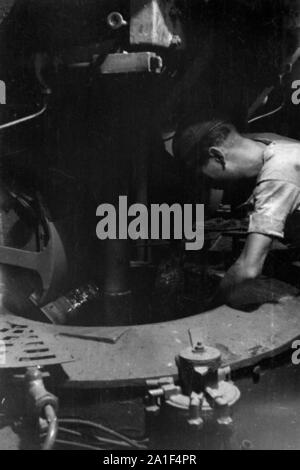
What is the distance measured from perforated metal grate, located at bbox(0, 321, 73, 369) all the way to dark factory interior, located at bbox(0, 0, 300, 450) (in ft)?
0.04

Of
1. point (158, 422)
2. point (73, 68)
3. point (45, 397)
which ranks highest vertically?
point (73, 68)

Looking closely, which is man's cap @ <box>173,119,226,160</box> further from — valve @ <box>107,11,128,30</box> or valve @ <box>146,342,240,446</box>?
valve @ <box>146,342,240,446</box>

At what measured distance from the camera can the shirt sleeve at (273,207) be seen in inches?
119

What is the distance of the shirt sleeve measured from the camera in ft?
9.94

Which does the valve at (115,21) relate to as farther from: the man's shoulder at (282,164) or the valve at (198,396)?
the valve at (198,396)

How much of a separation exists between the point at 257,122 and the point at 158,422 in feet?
13.0

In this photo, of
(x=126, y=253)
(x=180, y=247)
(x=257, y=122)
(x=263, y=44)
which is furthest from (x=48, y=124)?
(x=257, y=122)

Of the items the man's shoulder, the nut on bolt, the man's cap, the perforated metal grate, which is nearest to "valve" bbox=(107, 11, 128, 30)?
the man's cap

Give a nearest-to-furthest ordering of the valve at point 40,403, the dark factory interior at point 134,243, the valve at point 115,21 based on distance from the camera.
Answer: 1. the valve at point 40,403
2. the dark factory interior at point 134,243
3. the valve at point 115,21

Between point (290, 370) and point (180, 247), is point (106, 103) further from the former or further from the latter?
point (290, 370)

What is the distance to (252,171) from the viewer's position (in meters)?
3.41

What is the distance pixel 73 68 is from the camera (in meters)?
2.92

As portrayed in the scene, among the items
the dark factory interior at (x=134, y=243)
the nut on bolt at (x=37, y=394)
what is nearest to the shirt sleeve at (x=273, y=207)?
the dark factory interior at (x=134, y=243)

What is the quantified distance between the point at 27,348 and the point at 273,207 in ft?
5.76
